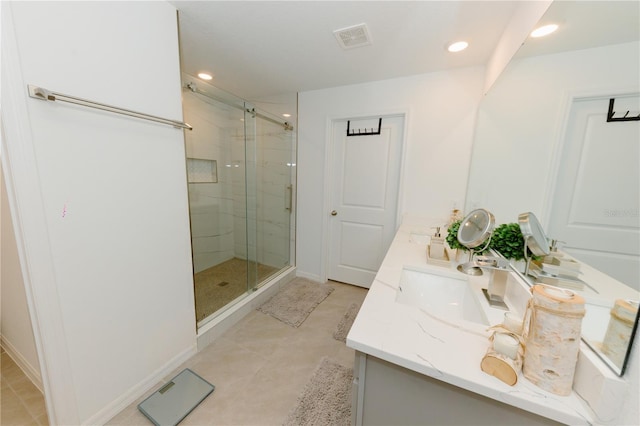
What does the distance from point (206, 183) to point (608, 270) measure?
10.4ft

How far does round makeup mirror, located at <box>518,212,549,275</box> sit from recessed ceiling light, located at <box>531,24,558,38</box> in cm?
80

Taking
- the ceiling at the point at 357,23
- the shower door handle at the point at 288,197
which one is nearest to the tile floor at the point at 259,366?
the shower door handle at the point at 288,197

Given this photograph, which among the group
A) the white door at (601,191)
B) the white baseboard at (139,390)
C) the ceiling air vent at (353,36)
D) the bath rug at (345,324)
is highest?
the ceiling air vent at (353,36)

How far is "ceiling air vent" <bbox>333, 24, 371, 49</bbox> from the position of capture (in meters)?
1.55

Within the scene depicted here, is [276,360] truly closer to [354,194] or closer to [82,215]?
[82,215]

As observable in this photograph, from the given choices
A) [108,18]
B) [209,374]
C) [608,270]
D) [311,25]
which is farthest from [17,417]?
[311,25]

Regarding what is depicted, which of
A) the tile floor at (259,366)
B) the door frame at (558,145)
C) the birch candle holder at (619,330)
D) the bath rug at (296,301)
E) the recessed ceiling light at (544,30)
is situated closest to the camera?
the birch candle holder at (619,330)

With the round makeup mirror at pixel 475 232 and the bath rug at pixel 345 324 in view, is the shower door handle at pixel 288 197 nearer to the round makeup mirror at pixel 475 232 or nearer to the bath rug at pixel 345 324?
the bath rug at pixel 345 324

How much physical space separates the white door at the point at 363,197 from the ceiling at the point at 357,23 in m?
0.60

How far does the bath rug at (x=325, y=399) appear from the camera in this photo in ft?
4.16

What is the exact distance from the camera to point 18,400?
1.32m

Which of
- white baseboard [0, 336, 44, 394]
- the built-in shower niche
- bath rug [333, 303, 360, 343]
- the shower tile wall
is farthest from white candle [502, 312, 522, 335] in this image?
the built-in shower niche

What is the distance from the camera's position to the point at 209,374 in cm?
155

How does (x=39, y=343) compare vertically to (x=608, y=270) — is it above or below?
below
